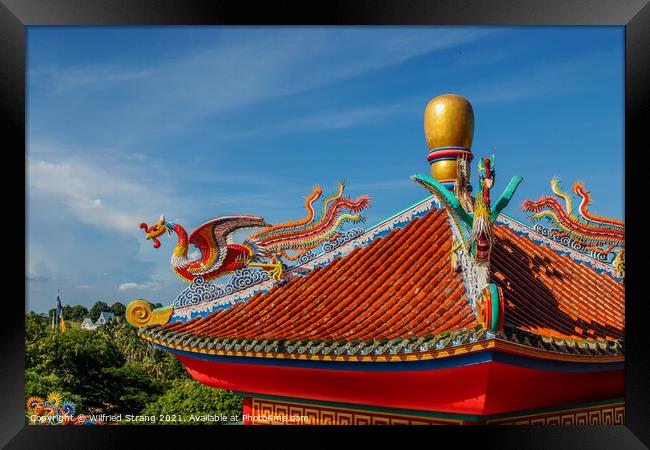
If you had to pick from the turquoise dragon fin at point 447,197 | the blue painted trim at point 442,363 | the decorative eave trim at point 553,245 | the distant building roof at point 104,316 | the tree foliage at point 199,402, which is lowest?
the tree foliage at point 199,402

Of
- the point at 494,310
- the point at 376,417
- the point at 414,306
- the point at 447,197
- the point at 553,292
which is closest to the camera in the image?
the point at 494,310

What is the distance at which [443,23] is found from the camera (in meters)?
4.75

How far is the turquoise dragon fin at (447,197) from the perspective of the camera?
148 inches

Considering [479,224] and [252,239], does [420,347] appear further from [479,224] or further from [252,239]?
[252,239]

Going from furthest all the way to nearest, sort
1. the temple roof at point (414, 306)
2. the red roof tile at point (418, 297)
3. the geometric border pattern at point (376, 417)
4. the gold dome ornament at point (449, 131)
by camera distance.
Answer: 1. the gold dome ornament at point (449, 131)
2. the geometric border pattern at point (376, 417)
3. the red roof tile at point (418, 297)
4. the temple roof at point (414, 306)

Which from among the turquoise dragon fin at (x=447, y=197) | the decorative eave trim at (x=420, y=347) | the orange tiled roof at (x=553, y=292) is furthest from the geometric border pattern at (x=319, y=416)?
the turquoise dragon fin at (x=447, y=197)

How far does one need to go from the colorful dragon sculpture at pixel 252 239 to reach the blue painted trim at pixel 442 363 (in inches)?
35.0

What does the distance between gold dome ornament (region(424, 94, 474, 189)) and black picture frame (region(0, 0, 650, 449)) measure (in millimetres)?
659

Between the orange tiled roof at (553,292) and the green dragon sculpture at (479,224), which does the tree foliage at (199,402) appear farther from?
the green dragon sculpture at (479,224)

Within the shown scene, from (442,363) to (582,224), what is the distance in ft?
8.65

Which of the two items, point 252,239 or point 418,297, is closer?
point 418,297

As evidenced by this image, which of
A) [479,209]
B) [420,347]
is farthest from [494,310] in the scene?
[479,209]
